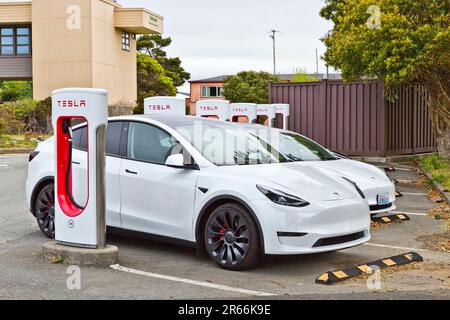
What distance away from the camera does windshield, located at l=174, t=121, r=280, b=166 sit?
746 centimetres

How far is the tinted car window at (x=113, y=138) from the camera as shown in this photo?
8008 mm

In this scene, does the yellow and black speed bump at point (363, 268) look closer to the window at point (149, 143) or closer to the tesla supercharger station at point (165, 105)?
the window at point (149, 143)

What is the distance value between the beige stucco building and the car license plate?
39341mm

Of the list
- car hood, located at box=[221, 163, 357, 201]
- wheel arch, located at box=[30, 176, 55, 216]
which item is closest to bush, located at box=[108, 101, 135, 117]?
wheel arch, located at box=[30, 176, 55, 216]

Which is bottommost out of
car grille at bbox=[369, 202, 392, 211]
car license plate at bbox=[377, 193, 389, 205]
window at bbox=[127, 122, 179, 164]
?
car grille at bbox=[369, 202, 392, 211]

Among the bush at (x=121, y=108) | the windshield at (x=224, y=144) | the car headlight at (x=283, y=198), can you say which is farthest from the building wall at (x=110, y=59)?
the car headlight at (x=283, y=198)

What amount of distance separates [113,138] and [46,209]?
4.26 ft

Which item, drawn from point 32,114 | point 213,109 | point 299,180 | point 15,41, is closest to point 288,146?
point 299,180

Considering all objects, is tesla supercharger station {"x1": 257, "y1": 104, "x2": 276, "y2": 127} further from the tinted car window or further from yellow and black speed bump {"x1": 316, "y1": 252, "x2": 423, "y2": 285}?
yellow and black speed bump {"x1": 316, "y1": 252, "x2": 423, "y2": 285}

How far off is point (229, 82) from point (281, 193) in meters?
65.8

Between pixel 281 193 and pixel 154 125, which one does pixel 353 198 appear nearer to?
pixel 281 193

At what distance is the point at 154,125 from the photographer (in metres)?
7.79

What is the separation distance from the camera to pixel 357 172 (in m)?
10.1
